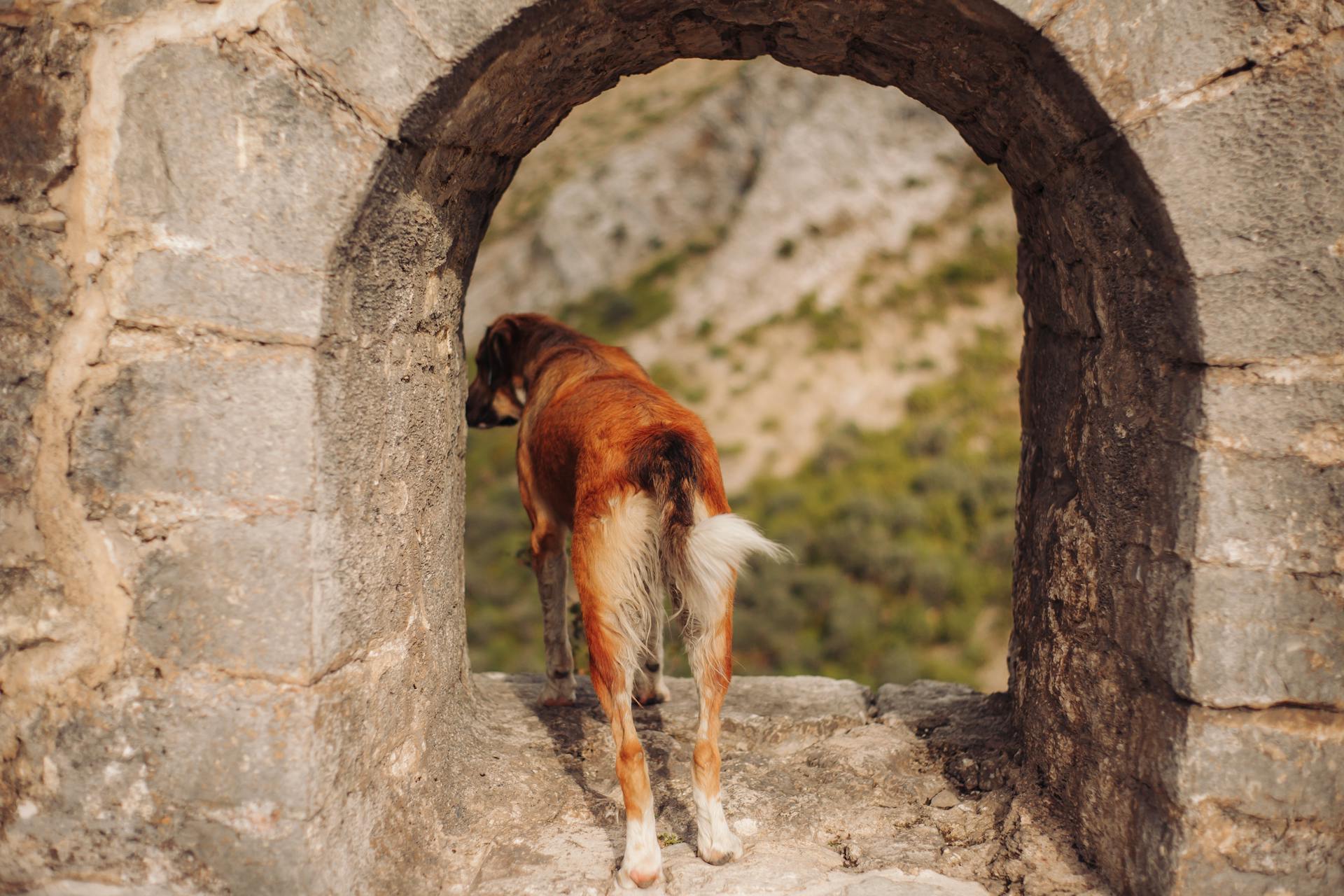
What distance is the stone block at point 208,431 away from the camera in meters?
2.38

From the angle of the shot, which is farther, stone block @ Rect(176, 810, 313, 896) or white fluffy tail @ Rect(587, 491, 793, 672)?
white fluffy tail @ Rect(587, 491, 793, 672)

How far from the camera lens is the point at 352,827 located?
2514 millimetres

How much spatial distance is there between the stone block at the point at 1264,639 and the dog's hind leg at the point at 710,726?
3.98 ft

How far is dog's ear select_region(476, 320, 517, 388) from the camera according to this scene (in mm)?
4449

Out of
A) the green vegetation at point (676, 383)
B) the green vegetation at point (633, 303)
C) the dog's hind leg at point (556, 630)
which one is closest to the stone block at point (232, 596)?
the dog's hind leg at point (556, 630)

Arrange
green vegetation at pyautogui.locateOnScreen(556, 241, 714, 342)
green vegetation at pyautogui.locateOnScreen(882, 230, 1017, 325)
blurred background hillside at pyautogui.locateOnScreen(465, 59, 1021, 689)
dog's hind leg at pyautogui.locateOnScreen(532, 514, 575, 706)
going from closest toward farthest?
dog's hind leg at pyautogui.locateOnScreen(532, 514, 575, 706)
blurred background hillside at pyautogui.locateOnScreen(465, 59, 1021, 689)
green vegetation at pyautogui.locateOnScreen(882, 230, 1017, 325)
green vegetation at pyautogui.locateOnScreen(556, 241, 714, 342)

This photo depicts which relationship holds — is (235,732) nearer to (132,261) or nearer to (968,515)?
(132,261)

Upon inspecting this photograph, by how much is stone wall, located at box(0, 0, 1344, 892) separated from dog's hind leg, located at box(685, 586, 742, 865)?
951 millimetres

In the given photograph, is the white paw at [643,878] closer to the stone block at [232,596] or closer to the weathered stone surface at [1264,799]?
the stone block at [232,596]

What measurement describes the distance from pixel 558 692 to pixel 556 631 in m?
0.25

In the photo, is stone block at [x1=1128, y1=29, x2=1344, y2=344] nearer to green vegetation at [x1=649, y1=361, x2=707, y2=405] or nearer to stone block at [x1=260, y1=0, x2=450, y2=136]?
stone block at [x1=260, y1=0, x2=450, y2=136]

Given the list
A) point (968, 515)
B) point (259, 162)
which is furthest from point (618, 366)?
point (968, 515)

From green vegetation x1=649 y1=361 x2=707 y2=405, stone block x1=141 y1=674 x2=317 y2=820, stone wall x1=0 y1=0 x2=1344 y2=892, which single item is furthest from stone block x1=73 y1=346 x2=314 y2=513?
green vegetation x1=649 y1=361 x2=707 y2=405

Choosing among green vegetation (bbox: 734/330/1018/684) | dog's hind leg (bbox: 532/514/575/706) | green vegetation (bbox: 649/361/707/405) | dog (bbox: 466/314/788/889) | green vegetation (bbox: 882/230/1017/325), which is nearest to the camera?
dog (bbox: 466/314/788/889)
